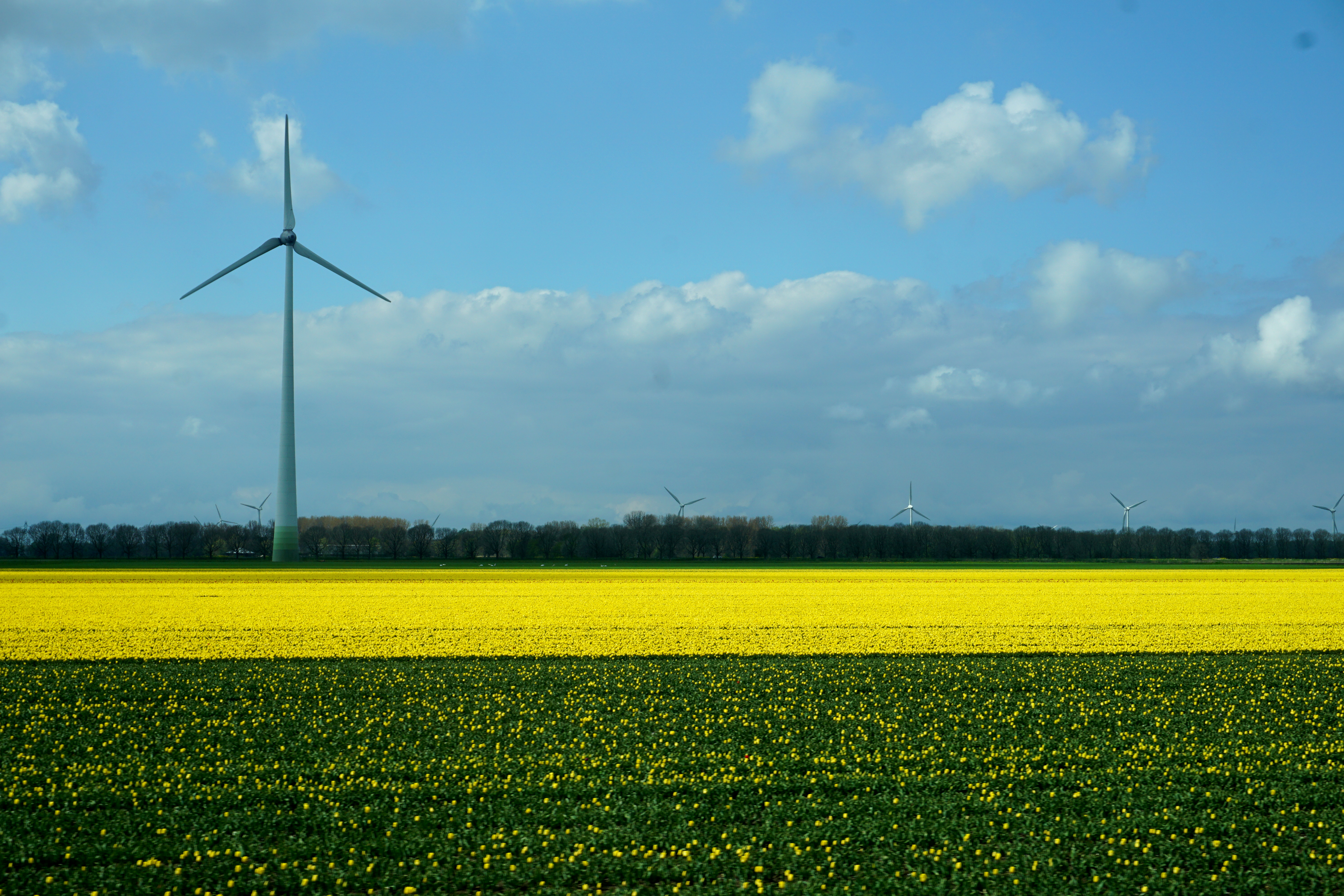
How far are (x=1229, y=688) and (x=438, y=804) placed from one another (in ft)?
56.6

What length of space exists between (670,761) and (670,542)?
163474 millimetres

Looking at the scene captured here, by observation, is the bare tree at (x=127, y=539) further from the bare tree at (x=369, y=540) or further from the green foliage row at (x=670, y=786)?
the green foliage row at (x=670, y=786)

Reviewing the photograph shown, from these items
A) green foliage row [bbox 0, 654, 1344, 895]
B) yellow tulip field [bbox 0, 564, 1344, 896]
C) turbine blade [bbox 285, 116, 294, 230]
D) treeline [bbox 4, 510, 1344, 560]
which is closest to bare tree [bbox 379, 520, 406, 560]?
treeline [bbox 4, 510, 1344, 560]

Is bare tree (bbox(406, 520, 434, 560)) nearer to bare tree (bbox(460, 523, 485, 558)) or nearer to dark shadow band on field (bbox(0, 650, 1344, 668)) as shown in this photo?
bare tree (bbox(460, 523, 485, 558))

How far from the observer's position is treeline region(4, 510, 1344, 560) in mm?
169375

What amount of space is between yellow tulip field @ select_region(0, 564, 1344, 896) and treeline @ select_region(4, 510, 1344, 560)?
140 m

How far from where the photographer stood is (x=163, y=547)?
602ft

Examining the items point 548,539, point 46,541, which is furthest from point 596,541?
point 46,541

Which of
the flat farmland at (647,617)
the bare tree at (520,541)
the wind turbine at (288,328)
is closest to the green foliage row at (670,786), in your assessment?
the flat farmland at (647,617)

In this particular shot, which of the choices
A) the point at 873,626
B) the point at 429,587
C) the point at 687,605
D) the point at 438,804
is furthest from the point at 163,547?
the point at 438,804

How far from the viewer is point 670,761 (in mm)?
13703

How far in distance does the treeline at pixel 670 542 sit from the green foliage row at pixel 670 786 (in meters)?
147

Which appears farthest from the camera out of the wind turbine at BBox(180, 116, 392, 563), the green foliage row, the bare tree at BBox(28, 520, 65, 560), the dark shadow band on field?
the bare tree at BBox(28, 520, 65, 560)

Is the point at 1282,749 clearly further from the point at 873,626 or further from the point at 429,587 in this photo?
the point at 429,587
